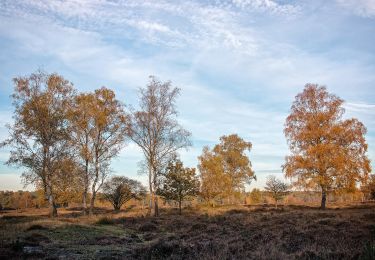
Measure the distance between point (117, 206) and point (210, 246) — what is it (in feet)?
170

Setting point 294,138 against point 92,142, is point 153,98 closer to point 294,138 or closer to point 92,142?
point 92,142

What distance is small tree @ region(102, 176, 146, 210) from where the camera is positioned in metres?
58.7

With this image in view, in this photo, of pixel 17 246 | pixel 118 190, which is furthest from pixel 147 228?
pixel 118 190

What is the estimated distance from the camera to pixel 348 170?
3453 cm

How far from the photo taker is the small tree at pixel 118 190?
2309 inches

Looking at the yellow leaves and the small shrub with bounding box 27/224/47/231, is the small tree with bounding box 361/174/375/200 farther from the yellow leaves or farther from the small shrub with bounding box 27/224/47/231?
the small shrub with bounding box 27/224/47/231

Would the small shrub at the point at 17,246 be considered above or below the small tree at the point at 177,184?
below

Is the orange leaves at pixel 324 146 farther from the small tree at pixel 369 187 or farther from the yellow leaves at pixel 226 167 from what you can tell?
the yellow leaves at pixel 226 167

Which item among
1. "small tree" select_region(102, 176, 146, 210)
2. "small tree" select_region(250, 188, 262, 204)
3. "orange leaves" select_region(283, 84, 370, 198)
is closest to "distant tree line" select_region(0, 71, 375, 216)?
"orange leaves" select_region(283, 84, 370, 198)

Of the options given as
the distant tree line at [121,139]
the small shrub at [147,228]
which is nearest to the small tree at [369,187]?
the distant tree line at [121,139]

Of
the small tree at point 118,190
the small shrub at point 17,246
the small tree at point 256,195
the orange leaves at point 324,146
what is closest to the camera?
the small shrub at point 17,246

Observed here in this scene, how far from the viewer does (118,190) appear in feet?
192

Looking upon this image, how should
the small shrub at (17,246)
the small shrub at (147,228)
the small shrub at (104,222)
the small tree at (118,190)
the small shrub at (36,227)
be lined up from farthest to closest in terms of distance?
1. the small tree at (118,190)
2. the small shrub at (104,222)
3. the small shrub at (147,228)
4. the small shrub at (36,227)
5. the small shrub at (17,246)

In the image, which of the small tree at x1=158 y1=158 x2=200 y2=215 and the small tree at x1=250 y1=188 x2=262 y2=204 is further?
the small tree at x1=250 y1=188 x2=262 y2=204
